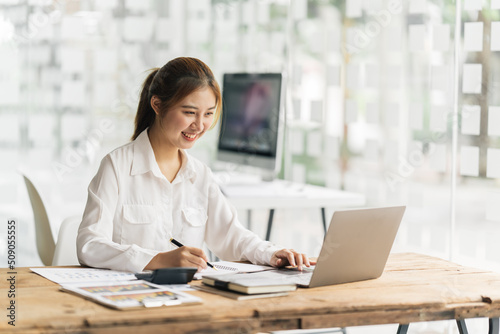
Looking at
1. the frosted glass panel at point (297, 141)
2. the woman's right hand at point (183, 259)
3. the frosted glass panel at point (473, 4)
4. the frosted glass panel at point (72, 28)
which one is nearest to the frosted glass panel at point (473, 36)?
the frosted glass panel at point (473, 4)

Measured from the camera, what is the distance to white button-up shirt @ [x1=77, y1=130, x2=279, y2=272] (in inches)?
77.2

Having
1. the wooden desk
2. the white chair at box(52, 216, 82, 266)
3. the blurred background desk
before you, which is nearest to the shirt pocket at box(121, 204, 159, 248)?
the wooden desk

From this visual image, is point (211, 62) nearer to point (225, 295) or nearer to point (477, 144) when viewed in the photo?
point (477, 144)

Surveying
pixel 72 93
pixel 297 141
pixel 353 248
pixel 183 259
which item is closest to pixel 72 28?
pixel 72 93

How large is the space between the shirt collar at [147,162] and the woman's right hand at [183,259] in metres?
0.37

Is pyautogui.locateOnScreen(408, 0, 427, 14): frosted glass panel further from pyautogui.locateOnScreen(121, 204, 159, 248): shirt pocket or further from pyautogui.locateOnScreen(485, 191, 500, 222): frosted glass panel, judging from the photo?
pyautogui.locateOnScreen(121, 204, 159, 248): shirt pocket

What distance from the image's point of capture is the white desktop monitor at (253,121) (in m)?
3.82

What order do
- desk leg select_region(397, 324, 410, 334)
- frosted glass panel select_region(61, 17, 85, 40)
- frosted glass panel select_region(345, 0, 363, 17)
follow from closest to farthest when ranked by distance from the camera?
desk leg select_region(397, 324, 410, 334), frosted glass panel select_region(345, 0, 363, 17), frosted glass panel select_region(61, 17, 85, 40)

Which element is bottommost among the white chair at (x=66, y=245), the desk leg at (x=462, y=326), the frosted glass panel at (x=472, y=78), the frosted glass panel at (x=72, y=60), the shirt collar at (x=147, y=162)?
the desk leg at (x=462, y=326)

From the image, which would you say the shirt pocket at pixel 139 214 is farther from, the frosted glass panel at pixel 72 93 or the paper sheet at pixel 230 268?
the frosted glass panel at pixel 72 93

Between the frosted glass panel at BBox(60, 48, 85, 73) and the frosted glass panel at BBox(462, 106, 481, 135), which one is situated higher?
the frosted glass panel at BBox(60, 48, 85, 73)

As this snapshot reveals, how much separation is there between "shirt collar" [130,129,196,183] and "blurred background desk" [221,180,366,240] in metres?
1.24

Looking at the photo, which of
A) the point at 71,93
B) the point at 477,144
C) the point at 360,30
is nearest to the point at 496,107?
the point at 477,144

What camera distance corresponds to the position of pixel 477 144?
3648 millimetres
